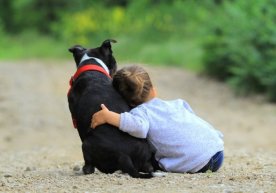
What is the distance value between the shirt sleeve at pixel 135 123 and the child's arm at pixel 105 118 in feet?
0.15

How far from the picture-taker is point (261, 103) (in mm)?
15828

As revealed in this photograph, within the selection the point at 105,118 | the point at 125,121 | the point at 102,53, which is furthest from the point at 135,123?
the point at 102,53

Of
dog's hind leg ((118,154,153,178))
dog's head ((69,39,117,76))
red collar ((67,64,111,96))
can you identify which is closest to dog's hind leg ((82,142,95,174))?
dog's hind leg ((118,154,153,178))

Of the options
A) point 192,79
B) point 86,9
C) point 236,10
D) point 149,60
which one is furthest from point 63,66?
point 86,9

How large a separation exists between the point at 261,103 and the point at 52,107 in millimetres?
4222

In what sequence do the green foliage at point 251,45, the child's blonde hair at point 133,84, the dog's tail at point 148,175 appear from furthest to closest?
the green foliage at point 251,45 < the child's blonde hair at point 133,84 < the dog's tail at point 148,175

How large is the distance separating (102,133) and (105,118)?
5.5 inches

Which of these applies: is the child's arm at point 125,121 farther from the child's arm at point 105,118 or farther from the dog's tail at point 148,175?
the dog's tail at point 148,175

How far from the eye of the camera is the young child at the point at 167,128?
6219 mm

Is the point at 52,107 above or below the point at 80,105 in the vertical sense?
above

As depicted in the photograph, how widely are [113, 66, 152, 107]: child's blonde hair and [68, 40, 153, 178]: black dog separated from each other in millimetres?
76

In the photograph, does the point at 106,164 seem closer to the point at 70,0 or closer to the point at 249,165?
the point at 249,165

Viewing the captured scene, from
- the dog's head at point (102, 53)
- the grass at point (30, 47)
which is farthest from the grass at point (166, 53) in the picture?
the dog's head at point (102, 53)

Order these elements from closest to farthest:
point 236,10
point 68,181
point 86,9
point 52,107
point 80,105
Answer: point 68,181, point 80,105, point 52,107, point 236,10, point 86,9
